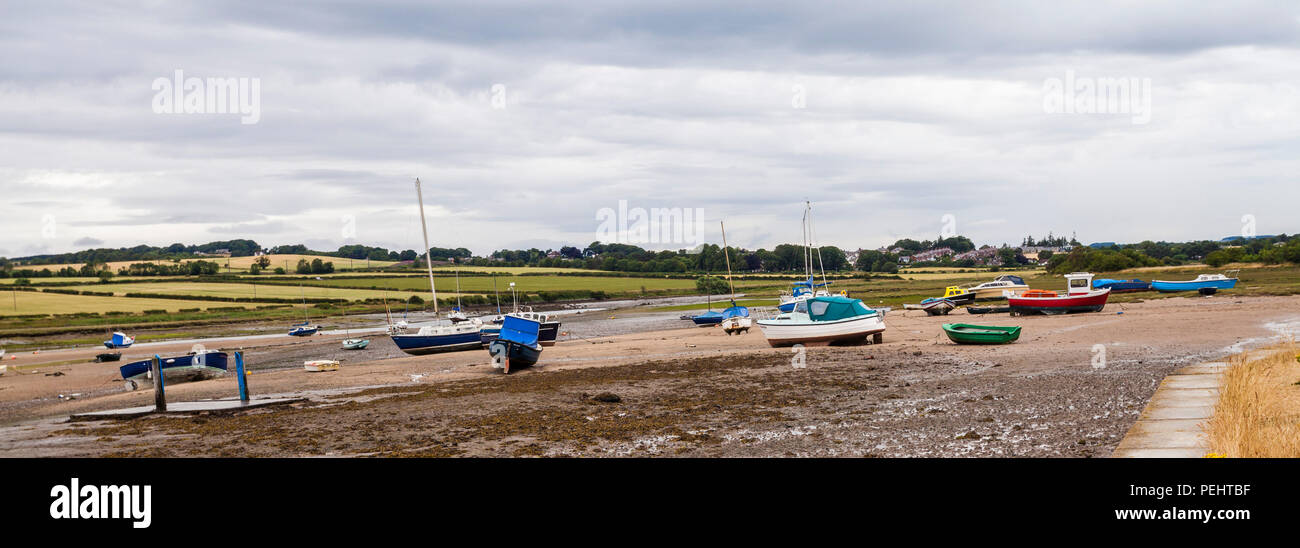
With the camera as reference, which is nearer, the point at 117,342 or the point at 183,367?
the point at 183,367

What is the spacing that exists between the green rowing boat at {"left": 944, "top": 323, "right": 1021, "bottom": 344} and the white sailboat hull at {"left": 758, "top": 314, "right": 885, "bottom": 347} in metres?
3.53

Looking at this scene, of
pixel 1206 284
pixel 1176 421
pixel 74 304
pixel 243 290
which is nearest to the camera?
pixel 1176 421

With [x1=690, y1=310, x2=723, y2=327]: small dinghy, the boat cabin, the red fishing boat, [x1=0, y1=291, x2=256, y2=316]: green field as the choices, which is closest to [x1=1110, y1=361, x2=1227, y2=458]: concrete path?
the red fishing boat

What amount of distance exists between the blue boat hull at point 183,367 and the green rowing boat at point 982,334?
32043mm

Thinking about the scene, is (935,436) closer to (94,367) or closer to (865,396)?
(865,396)

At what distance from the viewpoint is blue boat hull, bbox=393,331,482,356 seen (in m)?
47.7

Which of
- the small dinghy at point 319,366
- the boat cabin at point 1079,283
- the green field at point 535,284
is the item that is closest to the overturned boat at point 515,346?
the small dinghy at point 319,366

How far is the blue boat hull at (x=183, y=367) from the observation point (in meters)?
34.4

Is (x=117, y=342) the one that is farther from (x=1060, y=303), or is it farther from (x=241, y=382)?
(x=1060, y=303)

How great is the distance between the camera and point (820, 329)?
130ft

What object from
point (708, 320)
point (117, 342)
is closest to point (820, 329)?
point (708, 320)

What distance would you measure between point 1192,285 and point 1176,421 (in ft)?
231

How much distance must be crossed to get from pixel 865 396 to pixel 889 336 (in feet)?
80.0
